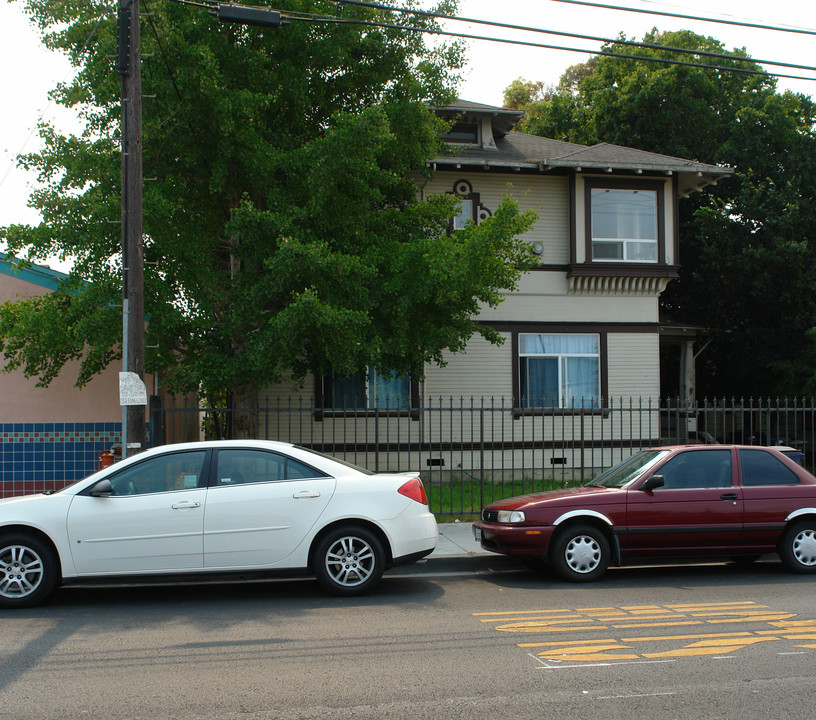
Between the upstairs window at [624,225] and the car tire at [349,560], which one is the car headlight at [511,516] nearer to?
the car tire at [349,560]

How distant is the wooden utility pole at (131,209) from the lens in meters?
9.83

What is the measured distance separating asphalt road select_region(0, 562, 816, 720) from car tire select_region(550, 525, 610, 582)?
188mm

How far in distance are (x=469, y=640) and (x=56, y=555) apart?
13.3 feet

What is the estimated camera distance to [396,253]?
13.2 m

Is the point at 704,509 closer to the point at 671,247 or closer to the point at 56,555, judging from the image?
the point at 56,555

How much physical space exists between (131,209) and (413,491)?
4.96 m

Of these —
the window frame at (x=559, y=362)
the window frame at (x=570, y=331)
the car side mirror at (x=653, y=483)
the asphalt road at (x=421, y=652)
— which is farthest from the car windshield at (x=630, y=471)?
the window frame at (x=559, y=362)

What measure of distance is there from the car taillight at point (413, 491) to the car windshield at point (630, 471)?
7.85ft

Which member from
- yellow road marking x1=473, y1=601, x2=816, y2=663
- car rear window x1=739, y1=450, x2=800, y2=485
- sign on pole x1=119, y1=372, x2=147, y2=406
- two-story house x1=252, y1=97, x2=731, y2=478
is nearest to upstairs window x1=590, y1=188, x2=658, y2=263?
two-story house x1=252, y1=97, x2=731, y2=478

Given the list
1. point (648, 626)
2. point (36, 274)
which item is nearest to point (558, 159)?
point (36, 274)

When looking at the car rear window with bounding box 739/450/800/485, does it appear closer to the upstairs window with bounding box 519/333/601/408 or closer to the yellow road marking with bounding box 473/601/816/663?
the yellow road marking with bounding box 473/601/816/663

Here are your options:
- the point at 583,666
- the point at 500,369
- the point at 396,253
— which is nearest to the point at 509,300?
the point at 500,369

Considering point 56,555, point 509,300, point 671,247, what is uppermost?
point 671,247

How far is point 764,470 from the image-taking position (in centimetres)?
938
